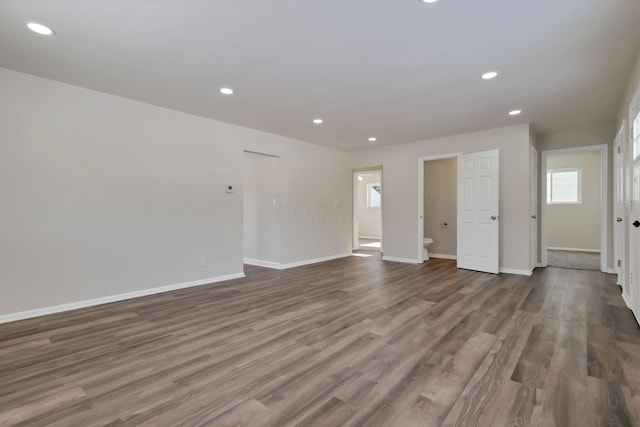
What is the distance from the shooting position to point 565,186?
7930 mm

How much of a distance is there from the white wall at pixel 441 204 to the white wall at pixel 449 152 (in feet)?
3.49

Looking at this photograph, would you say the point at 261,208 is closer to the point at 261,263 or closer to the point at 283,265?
the point at 261,263

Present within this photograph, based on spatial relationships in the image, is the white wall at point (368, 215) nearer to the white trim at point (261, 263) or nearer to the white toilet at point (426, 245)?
the white toilet at point (426, 245)

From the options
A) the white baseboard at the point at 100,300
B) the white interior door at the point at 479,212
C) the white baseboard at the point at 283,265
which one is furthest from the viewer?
the white baseboard at the point at 283,265

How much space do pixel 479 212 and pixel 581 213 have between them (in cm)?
433

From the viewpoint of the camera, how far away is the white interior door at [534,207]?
5.49 meters

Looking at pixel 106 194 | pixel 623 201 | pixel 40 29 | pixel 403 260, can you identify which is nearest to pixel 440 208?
pixel 403 260

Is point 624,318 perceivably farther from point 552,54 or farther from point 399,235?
point 399,235

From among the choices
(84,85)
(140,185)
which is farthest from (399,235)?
(84,85)

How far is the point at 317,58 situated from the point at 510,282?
13.8 ft

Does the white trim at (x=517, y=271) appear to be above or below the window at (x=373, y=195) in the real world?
below

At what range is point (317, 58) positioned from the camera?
2.83 metres

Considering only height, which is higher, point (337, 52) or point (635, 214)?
point (337, 52)

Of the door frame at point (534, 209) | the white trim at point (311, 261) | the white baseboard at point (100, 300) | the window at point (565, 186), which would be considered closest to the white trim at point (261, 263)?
the white trim at point (311, 261)
